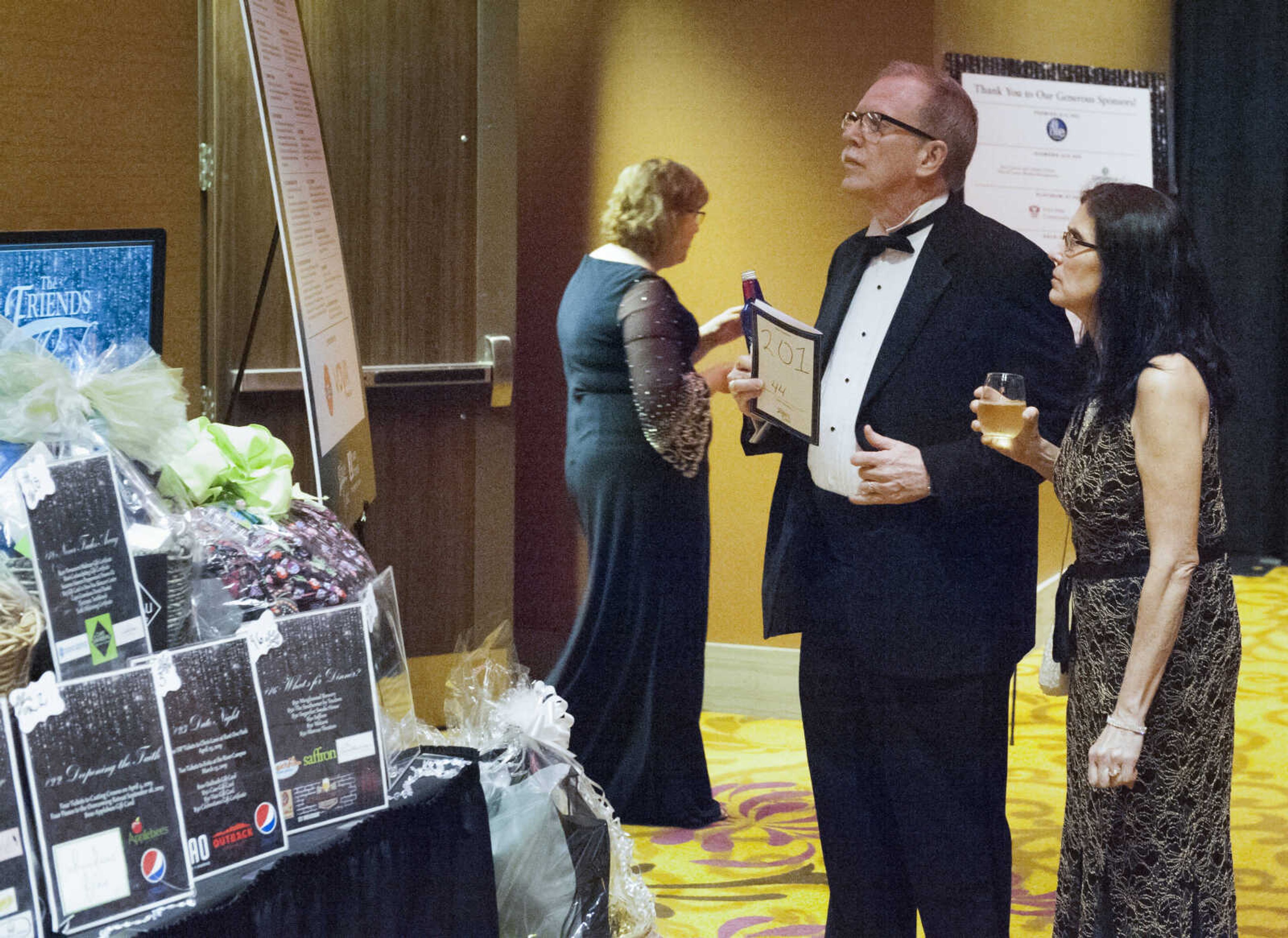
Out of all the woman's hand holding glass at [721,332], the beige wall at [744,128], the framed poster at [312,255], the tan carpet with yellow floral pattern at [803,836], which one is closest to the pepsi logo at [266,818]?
the framed poster at [312,255]

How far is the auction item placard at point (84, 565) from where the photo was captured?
1312mm

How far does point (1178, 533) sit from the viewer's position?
6.43 ft

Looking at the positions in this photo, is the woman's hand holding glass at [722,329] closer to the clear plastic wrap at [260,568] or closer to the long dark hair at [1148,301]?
the long dark hair at [1148,301]

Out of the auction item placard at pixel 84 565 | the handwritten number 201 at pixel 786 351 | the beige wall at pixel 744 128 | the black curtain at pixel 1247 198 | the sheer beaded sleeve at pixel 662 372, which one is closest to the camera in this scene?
the auction item placard at pixel 84 565

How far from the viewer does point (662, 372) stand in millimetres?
3314

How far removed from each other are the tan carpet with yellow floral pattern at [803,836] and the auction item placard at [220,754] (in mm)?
1633

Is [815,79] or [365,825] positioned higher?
[815,79]

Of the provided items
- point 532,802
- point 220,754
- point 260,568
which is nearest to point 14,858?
point 220,754

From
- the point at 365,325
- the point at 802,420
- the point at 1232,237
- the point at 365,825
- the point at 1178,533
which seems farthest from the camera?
the point at 1232,237

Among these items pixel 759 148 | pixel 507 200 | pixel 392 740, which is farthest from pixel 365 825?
pixel 759 148

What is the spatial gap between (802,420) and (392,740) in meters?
0.86

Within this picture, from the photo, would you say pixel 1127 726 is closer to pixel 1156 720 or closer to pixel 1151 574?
pixel 1156 720

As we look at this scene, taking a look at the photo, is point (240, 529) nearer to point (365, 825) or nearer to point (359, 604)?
point (359, 604)

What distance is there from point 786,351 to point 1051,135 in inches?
130
